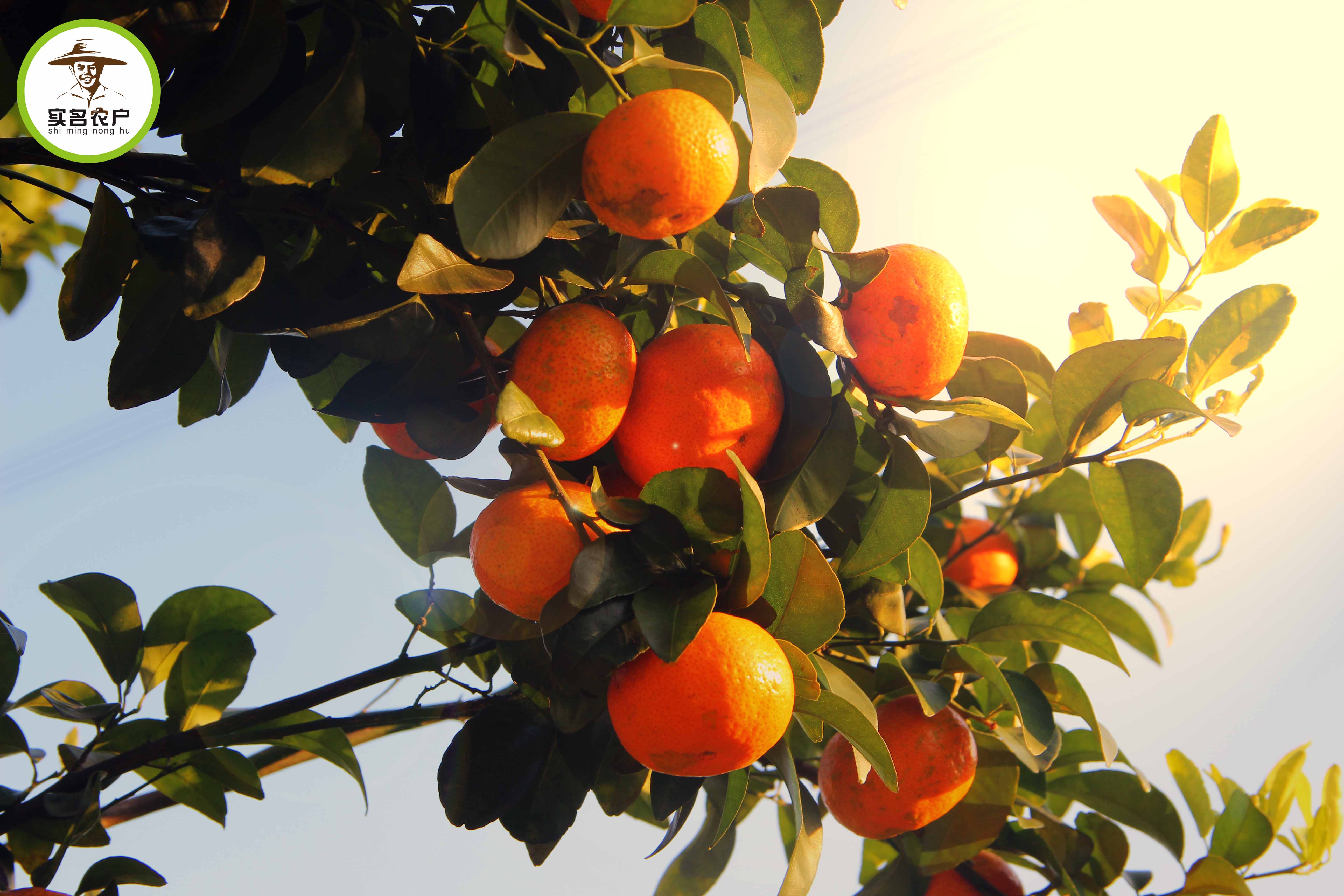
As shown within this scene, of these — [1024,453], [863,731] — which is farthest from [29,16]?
[1024,453]

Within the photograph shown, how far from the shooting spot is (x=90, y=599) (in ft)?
2.47

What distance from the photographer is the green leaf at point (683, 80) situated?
45 cm

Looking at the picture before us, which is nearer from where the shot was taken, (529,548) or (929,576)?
(529,548)

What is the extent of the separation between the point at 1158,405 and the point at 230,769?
32.0 inches

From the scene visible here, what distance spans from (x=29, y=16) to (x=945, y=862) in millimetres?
911

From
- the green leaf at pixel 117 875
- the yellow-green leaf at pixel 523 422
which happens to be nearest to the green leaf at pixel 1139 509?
the yellow-green leaf at pixel 523 422

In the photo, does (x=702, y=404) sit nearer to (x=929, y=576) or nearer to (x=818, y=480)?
(x=818, y=480)

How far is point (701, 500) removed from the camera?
1.58ft

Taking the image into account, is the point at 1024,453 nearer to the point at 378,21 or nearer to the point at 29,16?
the point at 378,21

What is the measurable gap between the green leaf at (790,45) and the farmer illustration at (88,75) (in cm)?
37

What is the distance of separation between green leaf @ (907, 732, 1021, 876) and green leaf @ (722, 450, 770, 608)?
40 cm

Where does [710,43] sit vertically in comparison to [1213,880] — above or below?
above

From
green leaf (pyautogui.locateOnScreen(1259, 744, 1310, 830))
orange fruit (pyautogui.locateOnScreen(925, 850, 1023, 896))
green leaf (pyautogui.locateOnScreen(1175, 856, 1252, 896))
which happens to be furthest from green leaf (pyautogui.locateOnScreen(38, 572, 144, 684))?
green leaf (pyautogui.locateOnScreen(1259, 744, 1310, 830))

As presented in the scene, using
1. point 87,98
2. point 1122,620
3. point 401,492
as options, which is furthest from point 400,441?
point 1122,620
